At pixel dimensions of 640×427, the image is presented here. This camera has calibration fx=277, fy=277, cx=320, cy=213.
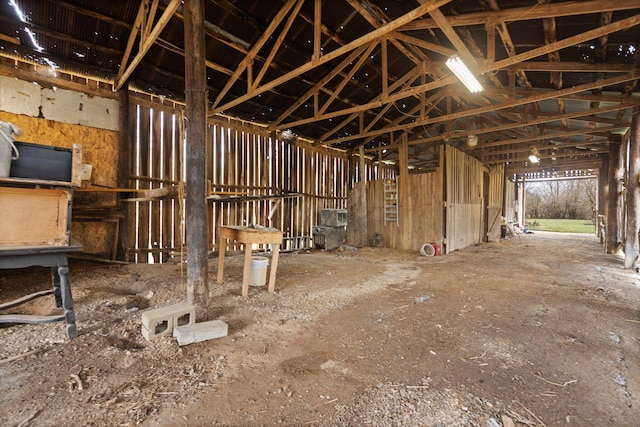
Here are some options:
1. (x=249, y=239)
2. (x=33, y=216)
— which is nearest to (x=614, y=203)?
(x=249, y=239)

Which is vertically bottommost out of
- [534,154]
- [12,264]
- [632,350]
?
[632,350]

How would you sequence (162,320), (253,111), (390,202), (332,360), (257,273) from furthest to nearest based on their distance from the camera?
(390,202)
(253,111)
(257,273)
(162,320)
(332,360)

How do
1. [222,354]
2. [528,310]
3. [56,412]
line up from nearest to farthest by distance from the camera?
[56,412] < [222,354] < [528,310]

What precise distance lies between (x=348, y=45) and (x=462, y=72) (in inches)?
80.4

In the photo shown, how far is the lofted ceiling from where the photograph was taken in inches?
168

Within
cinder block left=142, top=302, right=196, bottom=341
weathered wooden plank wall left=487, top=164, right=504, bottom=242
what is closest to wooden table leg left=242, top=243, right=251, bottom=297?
cinder block left=142, top=302, right=196, bottom=341

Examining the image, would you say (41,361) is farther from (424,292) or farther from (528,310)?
(528,310)

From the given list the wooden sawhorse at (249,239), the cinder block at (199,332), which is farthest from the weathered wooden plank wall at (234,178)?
the cinder block at (199,332)

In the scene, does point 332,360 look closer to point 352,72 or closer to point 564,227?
point 352,72

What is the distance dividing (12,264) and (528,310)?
5.44 m

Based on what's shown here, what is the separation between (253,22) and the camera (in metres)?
5.24

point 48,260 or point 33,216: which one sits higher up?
point 33,216

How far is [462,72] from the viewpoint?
4.77 metres

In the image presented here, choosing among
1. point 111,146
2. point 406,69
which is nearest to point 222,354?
point 111,146
